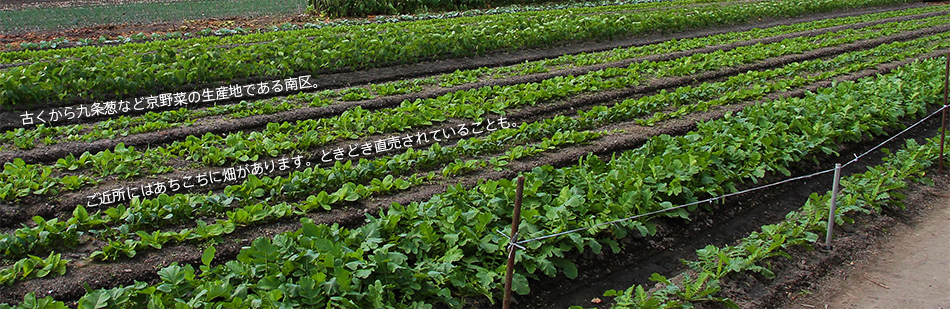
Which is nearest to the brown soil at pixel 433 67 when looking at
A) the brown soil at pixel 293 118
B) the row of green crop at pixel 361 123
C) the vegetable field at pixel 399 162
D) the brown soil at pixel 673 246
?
the vegetable field at pixel 399 162

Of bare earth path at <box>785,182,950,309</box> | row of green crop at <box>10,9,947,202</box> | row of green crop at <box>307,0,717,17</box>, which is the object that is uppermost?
row of green crop at <box>10,9,947,202</box>

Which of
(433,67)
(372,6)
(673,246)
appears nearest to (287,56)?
(433,67)

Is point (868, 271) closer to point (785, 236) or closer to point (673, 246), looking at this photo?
point (785, 236)

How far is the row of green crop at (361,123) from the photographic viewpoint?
6.29 meters

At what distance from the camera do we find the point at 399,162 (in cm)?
626

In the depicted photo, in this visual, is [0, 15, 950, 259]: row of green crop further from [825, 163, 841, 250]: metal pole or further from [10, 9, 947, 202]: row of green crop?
[825, 163, 841, 250]: metal pole

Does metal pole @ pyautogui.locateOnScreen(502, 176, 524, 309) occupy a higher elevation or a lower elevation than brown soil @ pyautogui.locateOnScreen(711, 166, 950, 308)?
higher

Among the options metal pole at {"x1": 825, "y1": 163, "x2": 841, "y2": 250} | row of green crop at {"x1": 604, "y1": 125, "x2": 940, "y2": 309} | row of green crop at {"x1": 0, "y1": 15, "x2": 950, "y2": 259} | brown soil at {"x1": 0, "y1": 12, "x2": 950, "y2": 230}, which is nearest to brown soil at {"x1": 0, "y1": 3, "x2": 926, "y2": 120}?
brown soil at {"x1": 0, "y1": 12, "x2": 950, "y2": 230}

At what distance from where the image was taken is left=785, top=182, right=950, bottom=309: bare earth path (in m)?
4.49

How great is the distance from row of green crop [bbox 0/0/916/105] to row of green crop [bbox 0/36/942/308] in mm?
5517

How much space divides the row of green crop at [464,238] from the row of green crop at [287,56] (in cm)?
552

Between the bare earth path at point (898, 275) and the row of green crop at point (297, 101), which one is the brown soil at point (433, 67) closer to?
the row of green crop at point (297, 101)

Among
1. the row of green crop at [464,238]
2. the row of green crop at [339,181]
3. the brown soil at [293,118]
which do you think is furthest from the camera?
the brown soil at [293,118]

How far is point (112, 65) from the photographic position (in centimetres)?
918
